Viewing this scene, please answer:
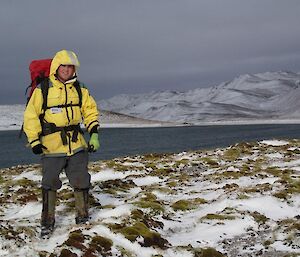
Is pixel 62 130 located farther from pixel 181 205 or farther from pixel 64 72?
pixel 181 205

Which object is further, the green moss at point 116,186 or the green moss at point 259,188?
the green moss at point 116,186

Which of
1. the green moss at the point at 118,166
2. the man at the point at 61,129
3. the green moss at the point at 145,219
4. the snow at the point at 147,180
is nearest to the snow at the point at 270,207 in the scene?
the green moss at the point at 145,219

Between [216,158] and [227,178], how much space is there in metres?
5.62

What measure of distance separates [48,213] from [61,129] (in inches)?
73.8

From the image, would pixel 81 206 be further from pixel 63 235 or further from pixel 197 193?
pixel 197 193

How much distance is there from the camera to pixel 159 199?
12938 mm

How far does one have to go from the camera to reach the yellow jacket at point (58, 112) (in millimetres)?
8789

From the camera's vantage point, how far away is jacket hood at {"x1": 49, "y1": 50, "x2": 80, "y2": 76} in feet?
29.5

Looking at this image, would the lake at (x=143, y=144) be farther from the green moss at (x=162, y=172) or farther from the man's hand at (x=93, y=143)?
the man's hand at (x=93, y=143)

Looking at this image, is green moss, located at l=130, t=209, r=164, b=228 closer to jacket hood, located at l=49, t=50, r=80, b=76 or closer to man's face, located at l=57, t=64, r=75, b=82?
man's face, located at l=57, t=64, r=75, b=82

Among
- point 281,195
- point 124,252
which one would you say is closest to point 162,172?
point 281,195

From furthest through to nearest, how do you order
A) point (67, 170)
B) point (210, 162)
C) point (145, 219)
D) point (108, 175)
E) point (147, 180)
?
point (210, 162) < point (108, 175) < point (147, 180) < point (145, 219) < point (67, 170)

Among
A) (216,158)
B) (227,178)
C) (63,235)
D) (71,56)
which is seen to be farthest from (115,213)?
(216,158)

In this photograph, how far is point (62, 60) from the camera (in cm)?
899
